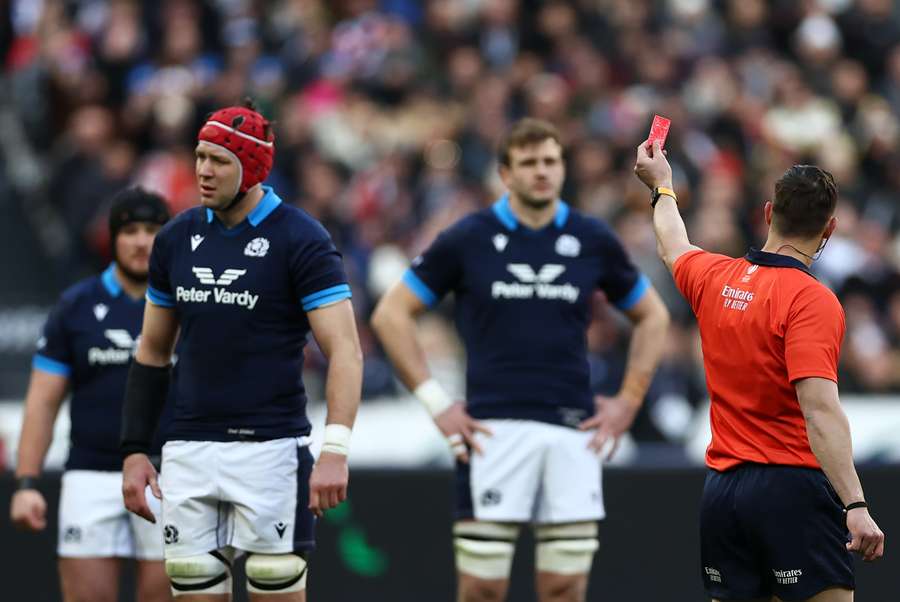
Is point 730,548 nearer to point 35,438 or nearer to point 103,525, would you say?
point 103,525

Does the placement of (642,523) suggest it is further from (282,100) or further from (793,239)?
(282,100)

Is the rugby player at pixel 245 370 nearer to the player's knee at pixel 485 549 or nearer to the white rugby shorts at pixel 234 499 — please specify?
the white rugby shorts at pixel 234 499

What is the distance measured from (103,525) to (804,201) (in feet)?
12.5

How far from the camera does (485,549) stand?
305 inches

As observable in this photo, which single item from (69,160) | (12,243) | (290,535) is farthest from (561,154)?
(12,243)

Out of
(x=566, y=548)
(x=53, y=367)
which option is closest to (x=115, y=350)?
(x=53, y=367)

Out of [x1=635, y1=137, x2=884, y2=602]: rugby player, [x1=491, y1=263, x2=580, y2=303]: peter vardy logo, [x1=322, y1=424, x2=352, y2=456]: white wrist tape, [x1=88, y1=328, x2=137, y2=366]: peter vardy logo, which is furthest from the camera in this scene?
[x1=491, y1=263, x2=580, y2=303]: peter vardy logo

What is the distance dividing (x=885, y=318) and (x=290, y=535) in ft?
26.9

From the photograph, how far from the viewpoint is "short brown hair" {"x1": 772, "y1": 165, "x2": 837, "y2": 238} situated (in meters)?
5.80

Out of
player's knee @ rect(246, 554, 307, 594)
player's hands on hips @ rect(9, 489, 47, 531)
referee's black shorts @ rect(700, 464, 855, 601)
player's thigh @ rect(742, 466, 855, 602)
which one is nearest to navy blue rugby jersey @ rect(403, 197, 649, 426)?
player's knee @ rect(246, 554, 307, 594)

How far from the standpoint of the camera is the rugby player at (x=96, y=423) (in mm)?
7422

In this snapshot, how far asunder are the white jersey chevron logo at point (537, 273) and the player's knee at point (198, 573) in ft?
7.77

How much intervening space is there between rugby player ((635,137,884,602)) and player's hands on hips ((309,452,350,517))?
148 centimetres

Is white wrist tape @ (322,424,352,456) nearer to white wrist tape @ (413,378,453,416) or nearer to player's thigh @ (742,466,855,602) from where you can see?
player's thigh @ (742,466,855,602)
